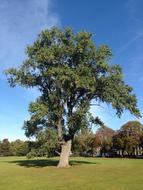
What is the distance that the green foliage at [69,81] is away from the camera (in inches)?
1975

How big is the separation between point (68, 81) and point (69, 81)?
0.49 ft

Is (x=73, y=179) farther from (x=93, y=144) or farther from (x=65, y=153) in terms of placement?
(x=93, y=144)

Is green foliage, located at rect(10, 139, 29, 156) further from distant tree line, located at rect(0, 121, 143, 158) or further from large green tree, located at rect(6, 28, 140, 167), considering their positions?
large green tree, located at rect(6, 28, 140, 167)

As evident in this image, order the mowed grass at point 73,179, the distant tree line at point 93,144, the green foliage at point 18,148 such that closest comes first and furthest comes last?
the mowed grass at point 73,179, the distant tree line at point 93,144, the green foliage at point 18,148

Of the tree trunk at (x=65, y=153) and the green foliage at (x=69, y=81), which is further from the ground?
the green foliage at (x=69, y=81)

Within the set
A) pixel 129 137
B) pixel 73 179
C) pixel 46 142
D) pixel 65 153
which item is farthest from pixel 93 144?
pixel 73 179

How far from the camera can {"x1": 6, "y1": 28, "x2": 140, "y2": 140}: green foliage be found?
1975 inches

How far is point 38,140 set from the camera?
5053 centimetres

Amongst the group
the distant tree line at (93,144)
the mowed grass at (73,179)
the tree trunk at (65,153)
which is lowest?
the mowed grass at (73,179)

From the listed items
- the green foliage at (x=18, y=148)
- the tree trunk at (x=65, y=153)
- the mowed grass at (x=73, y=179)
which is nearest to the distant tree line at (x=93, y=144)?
the green foliage at (x=18, y=148)

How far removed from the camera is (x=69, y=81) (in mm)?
49406

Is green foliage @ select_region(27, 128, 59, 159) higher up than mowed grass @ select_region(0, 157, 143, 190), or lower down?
higher up

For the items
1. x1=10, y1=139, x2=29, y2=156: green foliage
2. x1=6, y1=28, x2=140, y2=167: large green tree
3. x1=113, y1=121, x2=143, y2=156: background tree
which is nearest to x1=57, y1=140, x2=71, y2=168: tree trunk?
x1=6, y1=28, x2=140, y2=167: large green tree

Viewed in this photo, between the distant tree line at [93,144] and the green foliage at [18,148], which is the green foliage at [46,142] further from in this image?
the green foliage at [18,148]
